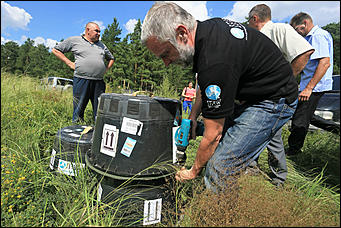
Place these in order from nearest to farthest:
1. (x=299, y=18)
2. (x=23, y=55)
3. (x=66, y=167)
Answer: (x=66, y=167), (x=299, y=18), (x=23, y=55)

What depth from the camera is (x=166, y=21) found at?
117 centimetres

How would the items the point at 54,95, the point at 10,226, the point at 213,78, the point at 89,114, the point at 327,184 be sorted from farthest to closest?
the point at 54,95 < the point at 89,114 < the point at 327,184 < the point at 10,226 < the point at 213,78

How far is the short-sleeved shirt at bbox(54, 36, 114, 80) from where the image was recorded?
3.33 metres

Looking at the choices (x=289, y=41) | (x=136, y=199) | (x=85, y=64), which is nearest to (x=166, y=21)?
(x=136, y=199)

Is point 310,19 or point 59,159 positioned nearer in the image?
point 59,159

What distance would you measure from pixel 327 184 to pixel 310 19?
7.45 ft

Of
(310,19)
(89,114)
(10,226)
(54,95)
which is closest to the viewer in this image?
(10,226)

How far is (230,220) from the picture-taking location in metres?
1.18

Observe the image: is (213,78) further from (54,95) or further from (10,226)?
(54,95)

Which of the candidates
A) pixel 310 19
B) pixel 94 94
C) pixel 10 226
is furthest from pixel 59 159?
pixel 310 19

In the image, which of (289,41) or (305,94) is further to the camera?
(305,94)

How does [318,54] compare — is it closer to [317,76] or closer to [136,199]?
[317,76]

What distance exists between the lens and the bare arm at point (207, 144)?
4.09 feet

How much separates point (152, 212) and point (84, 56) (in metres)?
2.87
